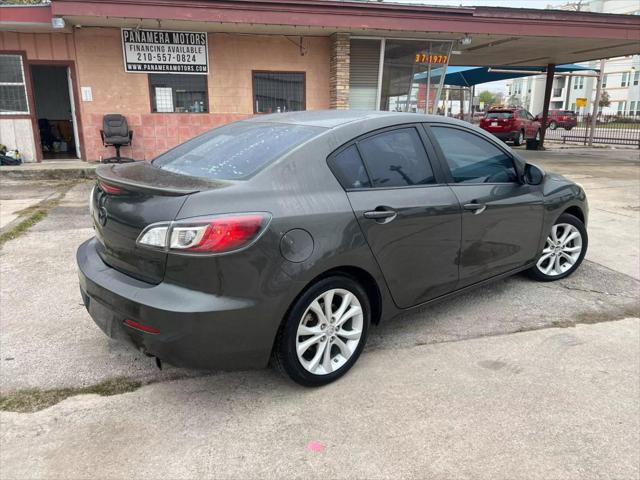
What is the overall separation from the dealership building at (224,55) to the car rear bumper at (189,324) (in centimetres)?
899

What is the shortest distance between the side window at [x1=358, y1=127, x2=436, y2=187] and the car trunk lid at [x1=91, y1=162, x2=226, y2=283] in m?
1.00

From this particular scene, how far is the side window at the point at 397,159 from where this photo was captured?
318 cm

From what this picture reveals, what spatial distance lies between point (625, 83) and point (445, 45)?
214 ft

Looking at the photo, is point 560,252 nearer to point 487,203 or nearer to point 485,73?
point 487,203

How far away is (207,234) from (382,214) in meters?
1.10

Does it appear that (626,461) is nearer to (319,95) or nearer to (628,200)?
(628,200)

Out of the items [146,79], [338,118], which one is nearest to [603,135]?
[146,79]

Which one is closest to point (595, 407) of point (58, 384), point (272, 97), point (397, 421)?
point (397, 421)

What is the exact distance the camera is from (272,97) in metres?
12.5

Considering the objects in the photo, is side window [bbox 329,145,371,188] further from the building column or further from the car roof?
the building column

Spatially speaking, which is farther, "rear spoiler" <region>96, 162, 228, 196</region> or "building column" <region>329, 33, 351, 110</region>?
"building column" <region>329, 33, 351, 110</region>

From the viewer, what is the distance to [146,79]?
37.9 feet

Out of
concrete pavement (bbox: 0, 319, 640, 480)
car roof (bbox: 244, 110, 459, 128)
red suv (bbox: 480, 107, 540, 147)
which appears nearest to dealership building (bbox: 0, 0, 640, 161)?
car roof (bbox: 244, 110, 459, 128)

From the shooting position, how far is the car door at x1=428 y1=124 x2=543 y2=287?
361 cm
